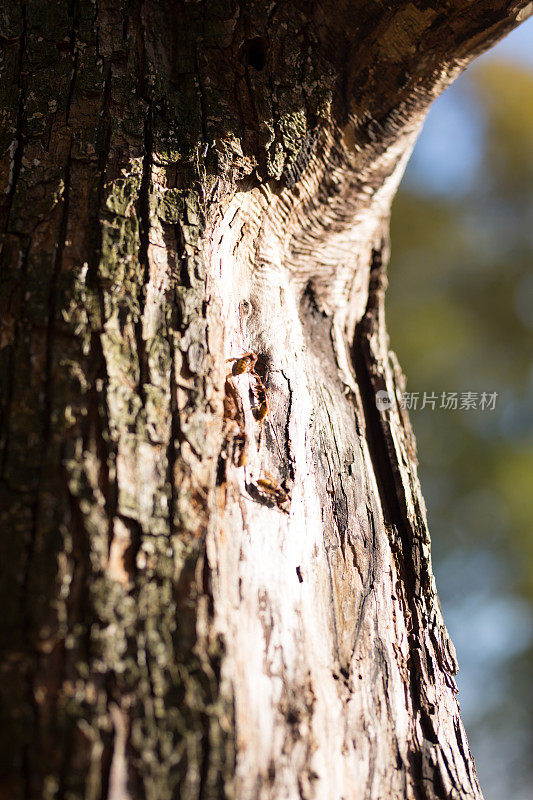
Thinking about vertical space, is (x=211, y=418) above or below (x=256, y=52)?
below

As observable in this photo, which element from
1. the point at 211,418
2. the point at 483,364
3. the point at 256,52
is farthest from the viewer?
the point at 483,364

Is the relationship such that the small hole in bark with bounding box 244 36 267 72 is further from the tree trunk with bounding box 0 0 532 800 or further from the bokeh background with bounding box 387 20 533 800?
the bokeh background with bounding box 387 20 533 800

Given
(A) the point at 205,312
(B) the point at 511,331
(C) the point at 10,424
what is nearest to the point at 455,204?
(B) the point at 511,331

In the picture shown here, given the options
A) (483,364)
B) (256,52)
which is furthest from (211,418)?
(483,364)


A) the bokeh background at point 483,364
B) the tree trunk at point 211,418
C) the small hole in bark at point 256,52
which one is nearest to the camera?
the tree trunk at point 211,418

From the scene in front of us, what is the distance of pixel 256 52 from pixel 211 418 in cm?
45

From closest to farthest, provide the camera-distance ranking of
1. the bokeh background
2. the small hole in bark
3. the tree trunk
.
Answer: the tree trunk, the small hole in bark, the bokeh background

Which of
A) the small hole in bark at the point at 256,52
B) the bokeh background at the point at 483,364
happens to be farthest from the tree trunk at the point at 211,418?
the bokeh background at the point at 483,364

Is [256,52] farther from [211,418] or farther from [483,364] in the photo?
[483,364]

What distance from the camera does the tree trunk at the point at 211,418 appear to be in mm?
395

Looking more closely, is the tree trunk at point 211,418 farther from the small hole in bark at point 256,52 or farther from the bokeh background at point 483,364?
the bokeh background at point 483,364

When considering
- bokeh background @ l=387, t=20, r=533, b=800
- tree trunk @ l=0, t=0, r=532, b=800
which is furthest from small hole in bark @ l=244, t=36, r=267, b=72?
bokeh background @ l=387, t=20, r=533, b=800

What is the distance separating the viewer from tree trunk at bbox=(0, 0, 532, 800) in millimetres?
395

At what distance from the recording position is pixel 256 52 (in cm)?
68
